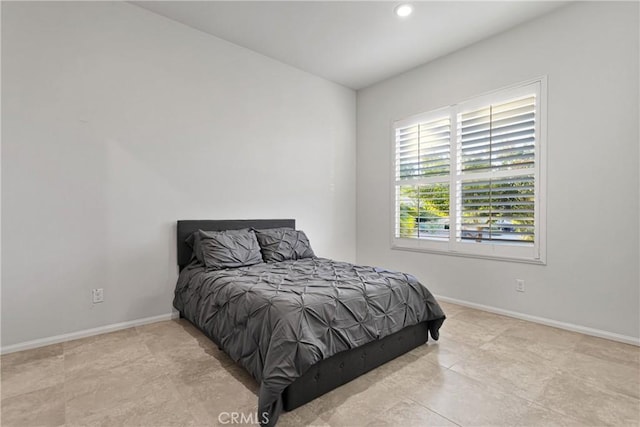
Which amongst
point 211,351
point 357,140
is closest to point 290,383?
point 211,351

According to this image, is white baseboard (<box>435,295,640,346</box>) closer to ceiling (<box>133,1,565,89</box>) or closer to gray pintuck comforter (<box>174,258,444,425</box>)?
gray pintuck comforter (<box>174,258,444,425</box>)

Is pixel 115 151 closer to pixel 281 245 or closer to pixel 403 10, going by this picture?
pixel 281 245

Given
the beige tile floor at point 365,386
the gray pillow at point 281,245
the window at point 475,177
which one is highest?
the window at point 475,177

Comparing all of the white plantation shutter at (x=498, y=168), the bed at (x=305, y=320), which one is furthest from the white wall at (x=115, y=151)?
the white plantation shutter at (x=498, y=168)

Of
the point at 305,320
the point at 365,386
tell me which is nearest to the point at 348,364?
the point at 365,386

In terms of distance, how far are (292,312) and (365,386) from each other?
2.26ft

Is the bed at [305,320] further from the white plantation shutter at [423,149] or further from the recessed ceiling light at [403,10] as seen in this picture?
the recessed ceiling light at [403,10]

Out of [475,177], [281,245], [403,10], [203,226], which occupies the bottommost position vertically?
[281,245]

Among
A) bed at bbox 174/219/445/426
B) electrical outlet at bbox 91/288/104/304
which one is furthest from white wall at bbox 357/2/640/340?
electrical outlet at bbox 91/288/104/304

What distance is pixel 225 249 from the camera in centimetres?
296

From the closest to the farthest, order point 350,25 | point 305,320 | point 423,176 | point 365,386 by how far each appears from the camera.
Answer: point 305,320 < point 365,386 < point 350,25 < point 423,176

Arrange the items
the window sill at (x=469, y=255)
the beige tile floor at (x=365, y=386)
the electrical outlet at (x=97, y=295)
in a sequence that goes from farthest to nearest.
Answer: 1. the window sill at (x=469, y=255)
2. the electrical outlet at (x=97, y=295)
3. the beige tile floor at (x=365, y=386)

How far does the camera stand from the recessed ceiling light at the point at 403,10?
289 centimetres

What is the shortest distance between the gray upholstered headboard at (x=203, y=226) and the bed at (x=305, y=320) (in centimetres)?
27
